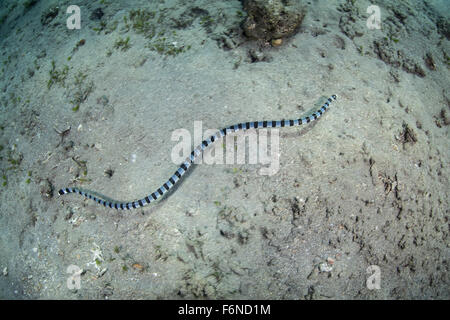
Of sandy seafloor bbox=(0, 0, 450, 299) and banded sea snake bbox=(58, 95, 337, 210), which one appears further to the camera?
banded sea snake bbox=(58, 95, 337, 210)

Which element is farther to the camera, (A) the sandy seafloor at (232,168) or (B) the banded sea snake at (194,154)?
(B) the banded sea snake at (194,154)

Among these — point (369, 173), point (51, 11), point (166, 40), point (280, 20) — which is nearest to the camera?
point (369, 173)

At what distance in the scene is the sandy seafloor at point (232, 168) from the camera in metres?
3.41

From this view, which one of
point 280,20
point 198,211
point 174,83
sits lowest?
point 198,211

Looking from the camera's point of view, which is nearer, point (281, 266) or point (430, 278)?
point (281, 266)

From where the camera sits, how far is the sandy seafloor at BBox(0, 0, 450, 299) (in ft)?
11.2

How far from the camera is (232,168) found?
362cm

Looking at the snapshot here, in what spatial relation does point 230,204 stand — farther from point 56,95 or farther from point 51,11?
point 51,11

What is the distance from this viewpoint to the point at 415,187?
12.4 ft

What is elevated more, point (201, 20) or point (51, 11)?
point (201, 20)

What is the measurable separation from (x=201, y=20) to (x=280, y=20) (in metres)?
1.46

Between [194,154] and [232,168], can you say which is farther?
[194,154]

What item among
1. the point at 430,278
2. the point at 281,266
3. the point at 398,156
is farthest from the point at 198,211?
the point at 430,278

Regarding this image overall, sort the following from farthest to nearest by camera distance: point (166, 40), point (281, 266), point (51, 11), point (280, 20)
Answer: point (51, 11) < point (166, 40) < point (280, 20) < point (281, 266)
